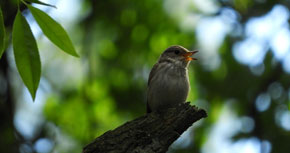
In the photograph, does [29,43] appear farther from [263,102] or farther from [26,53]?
[263,102]

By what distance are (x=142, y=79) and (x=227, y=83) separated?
1.71 meters

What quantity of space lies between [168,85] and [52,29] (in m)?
2.81

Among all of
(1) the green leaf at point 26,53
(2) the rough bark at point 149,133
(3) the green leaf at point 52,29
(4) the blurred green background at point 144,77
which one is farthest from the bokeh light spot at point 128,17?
(1) the green leaf at point 26,53

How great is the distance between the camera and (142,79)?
8.50 metres

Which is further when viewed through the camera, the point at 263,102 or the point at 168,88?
the point at 263,102

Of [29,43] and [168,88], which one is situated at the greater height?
[168,88]

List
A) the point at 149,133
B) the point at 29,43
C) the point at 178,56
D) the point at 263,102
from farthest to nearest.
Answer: the point at 263,102
the point at 178,56
the point at 149,133
the point at 29,43

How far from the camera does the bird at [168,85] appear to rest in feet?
18.5

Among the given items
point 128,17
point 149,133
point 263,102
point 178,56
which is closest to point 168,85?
point 178,56

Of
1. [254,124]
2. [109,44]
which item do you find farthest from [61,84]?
[254,124]

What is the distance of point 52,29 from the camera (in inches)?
120

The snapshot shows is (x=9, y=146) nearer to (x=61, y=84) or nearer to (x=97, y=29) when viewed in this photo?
(x=61, y=84)

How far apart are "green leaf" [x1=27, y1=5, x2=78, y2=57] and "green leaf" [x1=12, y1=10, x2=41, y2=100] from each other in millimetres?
89

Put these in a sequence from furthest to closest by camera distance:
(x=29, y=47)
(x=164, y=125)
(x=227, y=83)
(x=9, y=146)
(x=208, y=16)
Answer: (x=227, y=83) → (x=208, y=16) → (x=9, y=146) → (x=164, y=125) → (x=29, y=47)
